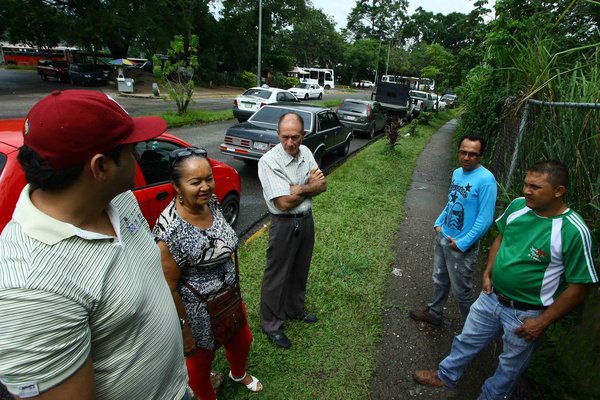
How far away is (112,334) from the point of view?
1.11 meters

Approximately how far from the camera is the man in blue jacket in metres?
2.79

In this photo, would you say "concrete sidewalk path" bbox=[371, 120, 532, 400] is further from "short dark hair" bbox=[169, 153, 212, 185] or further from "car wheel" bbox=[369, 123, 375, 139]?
"car wheel" bbox=[369, 123, 375, 139]

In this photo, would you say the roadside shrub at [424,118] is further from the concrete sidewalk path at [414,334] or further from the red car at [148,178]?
the red car at [148,178]

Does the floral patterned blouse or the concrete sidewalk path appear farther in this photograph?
the concrete sidewalk path

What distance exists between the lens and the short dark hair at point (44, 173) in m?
1.00

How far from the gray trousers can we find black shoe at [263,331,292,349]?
34mm

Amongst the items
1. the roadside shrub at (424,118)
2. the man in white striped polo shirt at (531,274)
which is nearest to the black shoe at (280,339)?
the man in white striped polo shirt at (531,274)

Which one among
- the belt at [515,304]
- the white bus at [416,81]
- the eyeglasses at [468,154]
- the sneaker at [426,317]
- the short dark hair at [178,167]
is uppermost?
the white bus at [416,81]

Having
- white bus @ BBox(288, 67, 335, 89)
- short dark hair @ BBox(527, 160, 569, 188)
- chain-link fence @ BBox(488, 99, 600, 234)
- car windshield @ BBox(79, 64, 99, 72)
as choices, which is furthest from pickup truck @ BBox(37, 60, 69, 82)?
short dark hair @ BBox(527, 160, 569, 188)

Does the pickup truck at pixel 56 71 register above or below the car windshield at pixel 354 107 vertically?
above

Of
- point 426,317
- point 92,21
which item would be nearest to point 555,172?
point 426,317

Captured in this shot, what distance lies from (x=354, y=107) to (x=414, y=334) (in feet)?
40.1

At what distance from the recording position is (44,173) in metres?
1.00

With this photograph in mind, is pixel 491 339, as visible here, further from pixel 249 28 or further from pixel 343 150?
pixel 249 28
